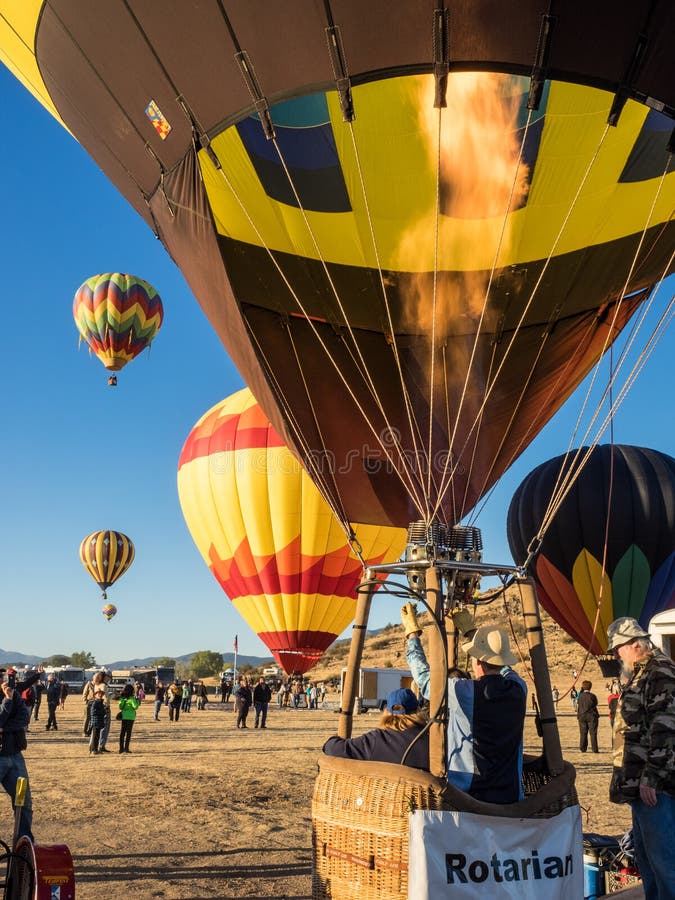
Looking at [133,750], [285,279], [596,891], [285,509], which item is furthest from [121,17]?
[285,509]

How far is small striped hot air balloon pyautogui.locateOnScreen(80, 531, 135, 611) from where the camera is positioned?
3616cm

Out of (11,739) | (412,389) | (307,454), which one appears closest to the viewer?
(11,739)

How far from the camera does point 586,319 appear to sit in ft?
26.5

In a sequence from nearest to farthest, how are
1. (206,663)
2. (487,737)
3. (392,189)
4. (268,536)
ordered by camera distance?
(487,737), (392,189), (268,536), (206,663)

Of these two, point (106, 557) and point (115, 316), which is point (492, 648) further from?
point (106, 557)

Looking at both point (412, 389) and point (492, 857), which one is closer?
point (492, 857)

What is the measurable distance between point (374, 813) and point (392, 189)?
516 cm

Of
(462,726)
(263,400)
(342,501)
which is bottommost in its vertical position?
(462,726)

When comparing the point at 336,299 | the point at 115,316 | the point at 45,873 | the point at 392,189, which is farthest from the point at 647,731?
the point at 115,316

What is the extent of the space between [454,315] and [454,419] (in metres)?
0.93

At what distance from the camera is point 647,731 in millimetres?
3697

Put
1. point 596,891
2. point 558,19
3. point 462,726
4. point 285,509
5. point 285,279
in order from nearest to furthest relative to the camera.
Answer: point 462,726, point 596,891, point 558,19, point 285,279, point 285,509

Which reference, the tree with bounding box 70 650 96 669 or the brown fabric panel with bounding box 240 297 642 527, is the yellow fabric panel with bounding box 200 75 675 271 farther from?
the tree with bounding box 70 650 96 669

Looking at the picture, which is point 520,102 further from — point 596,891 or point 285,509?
point 285,509
